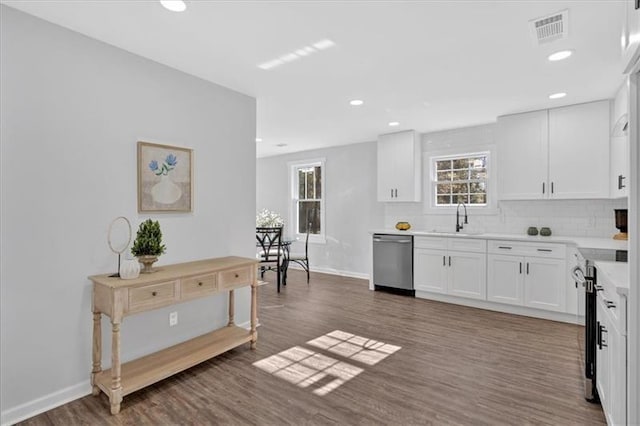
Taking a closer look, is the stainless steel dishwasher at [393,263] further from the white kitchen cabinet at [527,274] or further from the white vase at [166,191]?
the white vase at [166,191]

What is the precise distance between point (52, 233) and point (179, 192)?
39.1 inches

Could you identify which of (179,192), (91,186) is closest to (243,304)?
(179,192)

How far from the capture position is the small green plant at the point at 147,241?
8.43 feet

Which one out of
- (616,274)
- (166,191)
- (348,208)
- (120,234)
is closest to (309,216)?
(348,208)

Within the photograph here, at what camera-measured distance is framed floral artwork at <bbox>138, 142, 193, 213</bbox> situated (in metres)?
2.84

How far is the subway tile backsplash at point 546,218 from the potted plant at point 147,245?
4.30 meters

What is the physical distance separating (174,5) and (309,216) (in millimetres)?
5502

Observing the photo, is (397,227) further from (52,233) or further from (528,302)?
(52,233)

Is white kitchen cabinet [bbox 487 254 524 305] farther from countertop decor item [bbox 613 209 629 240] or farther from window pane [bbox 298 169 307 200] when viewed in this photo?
window pane [bbox 298 169 307 200]

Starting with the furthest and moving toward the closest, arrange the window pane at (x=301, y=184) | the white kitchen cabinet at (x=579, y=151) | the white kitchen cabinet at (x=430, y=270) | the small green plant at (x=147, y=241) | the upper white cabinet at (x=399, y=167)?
the window pane at (x=301, y=184) → the upper white cabinet at (x=399, y=167) → the white kitchen cabinet at (x=430, y=270) → the white kitchen cabinet at (x=579, y=151) → the small green plant at (x=147, y=241)

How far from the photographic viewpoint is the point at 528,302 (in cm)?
422

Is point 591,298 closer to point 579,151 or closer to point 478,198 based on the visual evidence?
point 579,151

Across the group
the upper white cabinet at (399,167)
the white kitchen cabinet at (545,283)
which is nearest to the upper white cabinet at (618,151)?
the white kitchen cabinet at (545,283)

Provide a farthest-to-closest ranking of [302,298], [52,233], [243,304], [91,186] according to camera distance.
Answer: [302,298] < [243,304] < [91,186] < [52,233]
